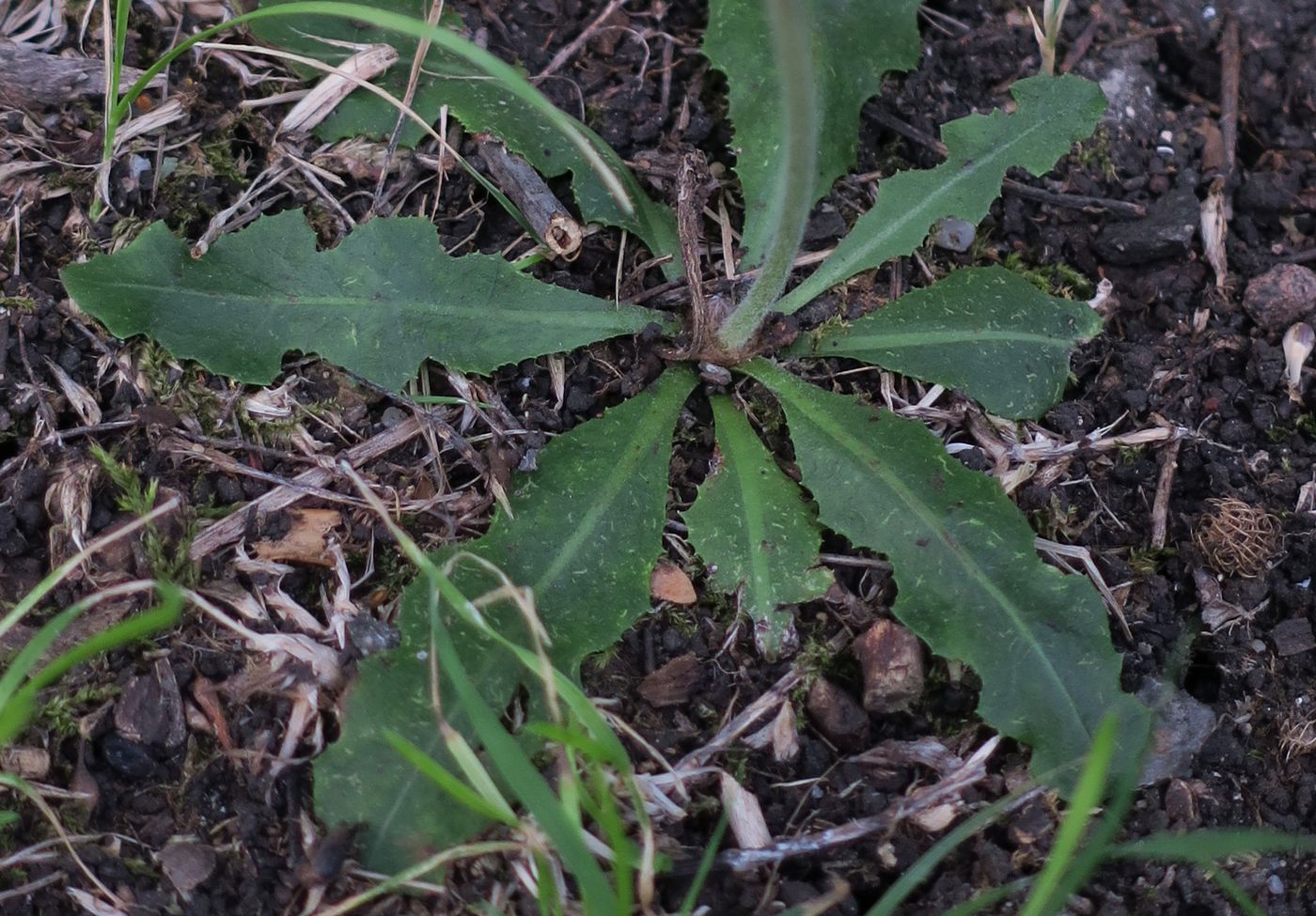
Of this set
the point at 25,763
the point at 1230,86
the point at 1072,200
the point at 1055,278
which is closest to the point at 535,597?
the point at 25,763

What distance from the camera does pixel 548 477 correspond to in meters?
2.42

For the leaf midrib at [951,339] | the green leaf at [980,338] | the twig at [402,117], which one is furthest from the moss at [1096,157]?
the twig at [402,117]

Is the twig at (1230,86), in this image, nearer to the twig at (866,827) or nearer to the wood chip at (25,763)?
the twig at (866,827)

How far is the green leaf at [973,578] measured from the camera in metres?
2.24

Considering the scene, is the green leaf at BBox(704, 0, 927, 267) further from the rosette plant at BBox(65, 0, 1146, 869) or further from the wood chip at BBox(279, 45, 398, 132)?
the wood chip at BBox(279, 45, 398, 132)

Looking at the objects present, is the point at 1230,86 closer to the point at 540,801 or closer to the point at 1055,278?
the point at 1055,278

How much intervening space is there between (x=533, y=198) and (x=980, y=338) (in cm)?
115

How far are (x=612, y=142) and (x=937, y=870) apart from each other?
1.90 meters

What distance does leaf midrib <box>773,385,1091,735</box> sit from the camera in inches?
89.4

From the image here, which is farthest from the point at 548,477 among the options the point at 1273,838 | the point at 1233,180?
the point at 1233,180

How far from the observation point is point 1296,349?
277 centimetres

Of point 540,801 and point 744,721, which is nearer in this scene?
point 540,801

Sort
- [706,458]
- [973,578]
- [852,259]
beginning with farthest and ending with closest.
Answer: [852,259] → [706,458] → [973,578]

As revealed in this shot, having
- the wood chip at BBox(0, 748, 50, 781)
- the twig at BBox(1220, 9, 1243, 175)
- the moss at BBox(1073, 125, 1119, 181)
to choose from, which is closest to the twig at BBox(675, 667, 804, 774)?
the wood chip at BBox(0, 748, 50, 781)
